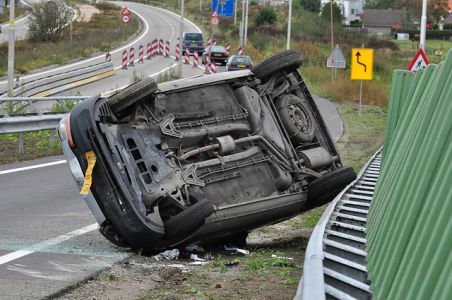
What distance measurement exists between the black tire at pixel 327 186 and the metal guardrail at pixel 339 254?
0.52 ft

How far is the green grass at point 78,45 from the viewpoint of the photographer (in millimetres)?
54906

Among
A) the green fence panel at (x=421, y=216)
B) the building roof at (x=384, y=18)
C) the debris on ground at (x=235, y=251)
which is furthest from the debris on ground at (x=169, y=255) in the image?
the building roof at (x=384, y=18)

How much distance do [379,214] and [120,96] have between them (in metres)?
3.53

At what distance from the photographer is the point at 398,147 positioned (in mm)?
7699

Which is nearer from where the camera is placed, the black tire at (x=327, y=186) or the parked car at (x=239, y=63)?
the black tire at (x=327, y=186)

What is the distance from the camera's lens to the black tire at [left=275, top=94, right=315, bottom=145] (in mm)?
10906

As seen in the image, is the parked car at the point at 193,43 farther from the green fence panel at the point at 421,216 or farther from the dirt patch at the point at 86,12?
the green fence panel at the point at 421,216

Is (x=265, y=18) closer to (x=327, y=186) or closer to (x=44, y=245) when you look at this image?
(x=327, y=186)

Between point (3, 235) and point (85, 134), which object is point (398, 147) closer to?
point (85, 134)

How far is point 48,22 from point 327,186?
57521mm

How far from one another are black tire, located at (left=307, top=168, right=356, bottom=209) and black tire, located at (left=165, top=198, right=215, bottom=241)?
1737mm

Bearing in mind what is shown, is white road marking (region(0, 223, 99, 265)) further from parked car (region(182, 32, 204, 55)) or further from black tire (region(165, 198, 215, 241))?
parked car (region(182, 32, 204, 55))

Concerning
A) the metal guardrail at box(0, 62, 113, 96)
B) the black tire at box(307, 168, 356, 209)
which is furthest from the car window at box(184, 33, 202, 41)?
the black tire at box(307, 168, 356, 209)

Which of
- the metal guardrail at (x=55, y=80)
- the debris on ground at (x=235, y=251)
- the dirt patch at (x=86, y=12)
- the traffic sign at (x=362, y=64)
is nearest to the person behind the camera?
the debris on ground at (x=235, y=251)
